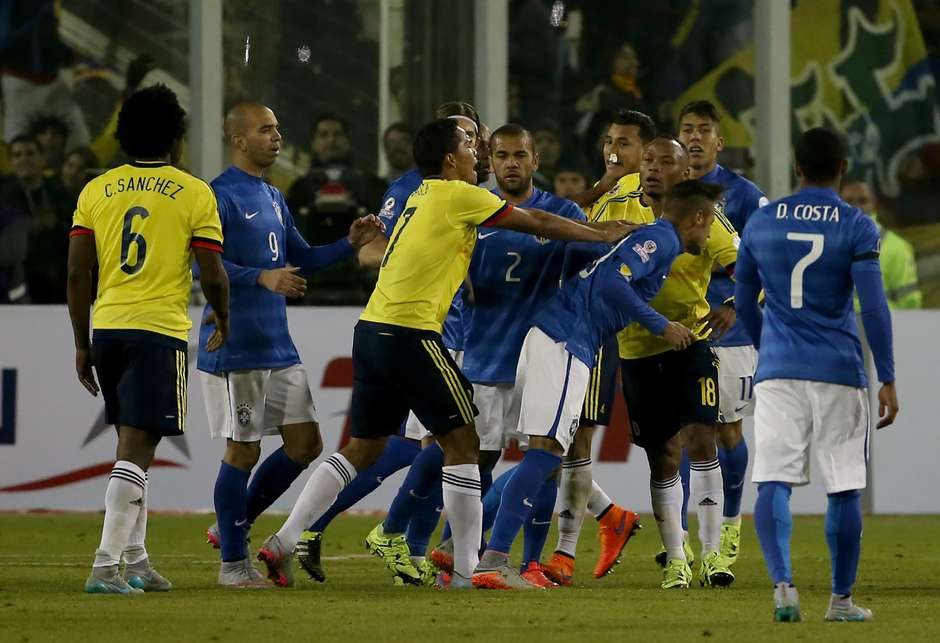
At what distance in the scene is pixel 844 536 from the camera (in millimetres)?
7152

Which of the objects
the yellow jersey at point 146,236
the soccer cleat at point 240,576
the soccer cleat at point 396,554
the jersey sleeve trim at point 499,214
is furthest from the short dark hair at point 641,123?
the soccer cleat at point 240,576

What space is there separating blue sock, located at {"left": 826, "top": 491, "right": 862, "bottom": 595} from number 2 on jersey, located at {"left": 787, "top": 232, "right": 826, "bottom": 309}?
0.75m

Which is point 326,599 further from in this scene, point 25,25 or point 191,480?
point 25,25

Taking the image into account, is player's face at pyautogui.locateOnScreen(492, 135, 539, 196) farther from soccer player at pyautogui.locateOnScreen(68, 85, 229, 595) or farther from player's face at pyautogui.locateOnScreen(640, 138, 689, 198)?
soccer player at pyautogui.locateOnScreen(68, 85, 229, 595)

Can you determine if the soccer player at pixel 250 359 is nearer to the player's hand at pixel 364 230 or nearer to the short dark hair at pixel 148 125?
the player's hand at pixel 364 230

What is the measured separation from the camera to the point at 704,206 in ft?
29.3

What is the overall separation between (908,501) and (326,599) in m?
7.23

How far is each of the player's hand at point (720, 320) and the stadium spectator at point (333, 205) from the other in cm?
569

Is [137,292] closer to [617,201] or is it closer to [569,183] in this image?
[617,201]

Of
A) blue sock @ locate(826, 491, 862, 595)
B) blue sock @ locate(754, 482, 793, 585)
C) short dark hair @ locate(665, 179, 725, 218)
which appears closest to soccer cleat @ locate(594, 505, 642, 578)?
short dark hair @ locate(665, 179, 725, 218)

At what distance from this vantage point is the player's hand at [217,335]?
328 inches

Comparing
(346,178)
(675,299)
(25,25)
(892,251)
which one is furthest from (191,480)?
(892,251)

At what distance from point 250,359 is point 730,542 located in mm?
2610

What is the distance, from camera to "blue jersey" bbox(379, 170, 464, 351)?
9.33 meters
